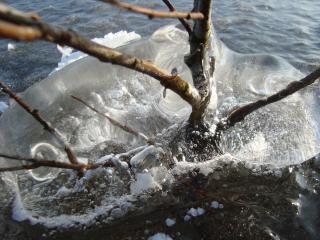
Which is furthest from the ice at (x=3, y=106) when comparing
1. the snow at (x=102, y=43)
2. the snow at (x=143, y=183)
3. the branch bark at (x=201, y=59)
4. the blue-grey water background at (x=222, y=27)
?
the branch bark at (x=201, y=59)

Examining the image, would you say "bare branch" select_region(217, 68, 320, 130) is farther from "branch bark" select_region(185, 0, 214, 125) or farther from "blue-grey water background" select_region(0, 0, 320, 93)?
"blue-grey water background" select_region(0, 0, 320, 93)

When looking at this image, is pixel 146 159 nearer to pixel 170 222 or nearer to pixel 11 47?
pixel 170 222

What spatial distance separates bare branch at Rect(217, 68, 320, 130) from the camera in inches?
87.1

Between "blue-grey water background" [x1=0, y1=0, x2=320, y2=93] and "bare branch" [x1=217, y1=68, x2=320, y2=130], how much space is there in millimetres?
2596

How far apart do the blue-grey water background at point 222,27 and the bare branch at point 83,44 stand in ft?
10.5

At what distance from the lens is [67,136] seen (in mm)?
2906

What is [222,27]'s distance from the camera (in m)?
6.07

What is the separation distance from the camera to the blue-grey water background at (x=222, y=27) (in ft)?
16.6

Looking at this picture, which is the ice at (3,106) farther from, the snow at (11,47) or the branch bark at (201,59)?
the branch bark at (201,59)

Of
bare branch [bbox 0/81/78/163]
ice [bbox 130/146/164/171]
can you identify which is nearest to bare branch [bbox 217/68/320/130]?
ice [bbox 130/146/164/171]

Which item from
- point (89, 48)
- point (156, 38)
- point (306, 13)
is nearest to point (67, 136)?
point (156, 38)

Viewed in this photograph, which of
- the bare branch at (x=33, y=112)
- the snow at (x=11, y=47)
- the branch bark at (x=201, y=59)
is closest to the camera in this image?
the bare branch at (x=33, y=112)

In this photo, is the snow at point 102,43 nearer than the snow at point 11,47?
Yes

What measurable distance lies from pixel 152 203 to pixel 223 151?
723 millimetres
